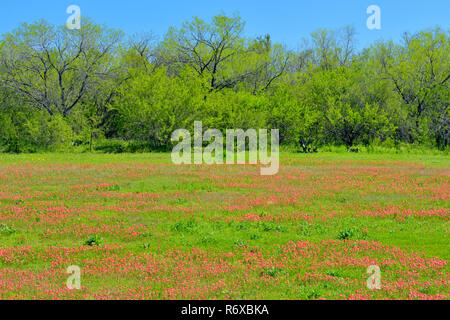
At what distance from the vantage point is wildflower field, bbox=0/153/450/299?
981 cm

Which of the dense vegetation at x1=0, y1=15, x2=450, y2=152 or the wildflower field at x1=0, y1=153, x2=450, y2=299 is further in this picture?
the dense vegetation at x1=0, y1=15, x2=450, y2=152

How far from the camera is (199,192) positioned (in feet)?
77.1

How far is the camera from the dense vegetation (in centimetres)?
5391

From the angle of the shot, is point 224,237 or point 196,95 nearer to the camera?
point 224,237

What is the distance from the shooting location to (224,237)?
1412 cm

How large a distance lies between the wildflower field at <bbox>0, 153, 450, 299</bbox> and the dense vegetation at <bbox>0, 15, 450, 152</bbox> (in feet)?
90.7

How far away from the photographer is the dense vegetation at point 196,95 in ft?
177

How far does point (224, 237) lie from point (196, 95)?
4327 cm

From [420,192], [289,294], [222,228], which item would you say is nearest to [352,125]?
[420,192]

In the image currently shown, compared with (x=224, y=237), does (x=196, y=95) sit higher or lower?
higher

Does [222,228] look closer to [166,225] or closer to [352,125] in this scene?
[166,225]

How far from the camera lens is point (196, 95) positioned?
5566 centimetres

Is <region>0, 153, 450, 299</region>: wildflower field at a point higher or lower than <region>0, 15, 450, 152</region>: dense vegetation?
lower

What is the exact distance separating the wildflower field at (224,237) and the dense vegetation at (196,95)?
90.7ft
